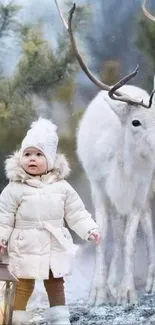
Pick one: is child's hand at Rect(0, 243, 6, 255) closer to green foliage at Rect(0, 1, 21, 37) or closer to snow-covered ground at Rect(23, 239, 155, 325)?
snow-covered ground at Rect(23, 239, 155, 325)

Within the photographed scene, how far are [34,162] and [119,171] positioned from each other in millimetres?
397

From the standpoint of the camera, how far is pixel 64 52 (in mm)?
2814

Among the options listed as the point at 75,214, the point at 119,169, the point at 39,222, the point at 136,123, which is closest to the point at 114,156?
the point at 119,169

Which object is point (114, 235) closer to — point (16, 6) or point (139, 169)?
point (139, 169)

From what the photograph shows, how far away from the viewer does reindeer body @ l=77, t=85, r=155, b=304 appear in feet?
9.09

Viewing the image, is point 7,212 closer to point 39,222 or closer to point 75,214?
point 39,222

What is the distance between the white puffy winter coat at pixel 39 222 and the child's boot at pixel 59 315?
0.15m

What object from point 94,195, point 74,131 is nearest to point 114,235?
point 94,195

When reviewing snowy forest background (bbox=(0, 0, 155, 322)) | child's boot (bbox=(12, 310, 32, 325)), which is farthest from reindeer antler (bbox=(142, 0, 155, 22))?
child's boot (bbox=(12, 310, 32, 325))

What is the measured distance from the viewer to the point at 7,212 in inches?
99.3

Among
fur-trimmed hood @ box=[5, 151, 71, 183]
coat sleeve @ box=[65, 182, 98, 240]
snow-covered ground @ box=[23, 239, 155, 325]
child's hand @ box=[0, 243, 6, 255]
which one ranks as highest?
fur-trimmed hood @ box=[5, 151, 71, 183]

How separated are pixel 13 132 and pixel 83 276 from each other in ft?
2.03

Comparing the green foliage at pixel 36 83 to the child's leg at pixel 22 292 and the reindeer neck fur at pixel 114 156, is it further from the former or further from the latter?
the child's leg at pixel 22 292

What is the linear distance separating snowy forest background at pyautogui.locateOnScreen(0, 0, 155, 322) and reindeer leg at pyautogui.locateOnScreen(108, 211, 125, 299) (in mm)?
76
